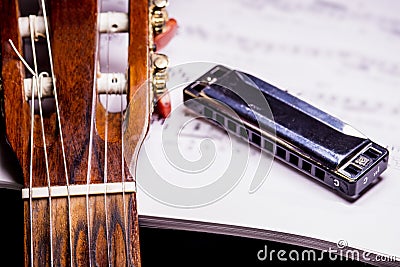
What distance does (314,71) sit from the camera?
833 mm

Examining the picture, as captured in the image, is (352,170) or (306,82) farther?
(306,82)

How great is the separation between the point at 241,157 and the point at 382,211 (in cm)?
14

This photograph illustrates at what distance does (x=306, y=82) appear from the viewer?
Answer: 82 cm

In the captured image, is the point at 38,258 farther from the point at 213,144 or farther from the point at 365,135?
the point at 365,135

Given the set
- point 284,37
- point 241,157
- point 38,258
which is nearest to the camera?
point 38,258

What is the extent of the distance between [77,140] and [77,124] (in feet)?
0.05

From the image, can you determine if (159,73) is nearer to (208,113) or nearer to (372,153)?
(208,113)

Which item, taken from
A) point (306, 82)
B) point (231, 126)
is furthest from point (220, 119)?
point (306, 82)

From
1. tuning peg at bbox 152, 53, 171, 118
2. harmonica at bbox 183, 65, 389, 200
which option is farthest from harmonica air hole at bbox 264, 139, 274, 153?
tuning peg at bbox 152, 53, 171, 118

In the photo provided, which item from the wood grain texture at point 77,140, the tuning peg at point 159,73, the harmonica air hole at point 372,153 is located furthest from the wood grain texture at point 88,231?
the harmonica air hole at point 372,153

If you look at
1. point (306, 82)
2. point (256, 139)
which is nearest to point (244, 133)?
point (256, 139)

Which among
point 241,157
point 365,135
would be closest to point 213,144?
point 241,157

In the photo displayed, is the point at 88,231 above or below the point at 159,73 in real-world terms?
below

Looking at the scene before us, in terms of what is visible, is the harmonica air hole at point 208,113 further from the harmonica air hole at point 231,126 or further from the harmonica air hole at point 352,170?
the harmonica air hole at point 352,170
